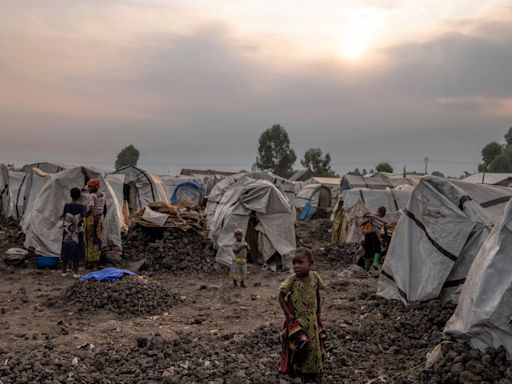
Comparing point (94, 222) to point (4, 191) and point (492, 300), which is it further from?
point (4, 191)

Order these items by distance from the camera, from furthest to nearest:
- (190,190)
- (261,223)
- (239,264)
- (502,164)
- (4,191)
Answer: (502,164), (190,190), (4,191), (261,223), (239,264)

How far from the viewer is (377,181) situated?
26.1 m

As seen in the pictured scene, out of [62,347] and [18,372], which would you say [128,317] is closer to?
[62,347]

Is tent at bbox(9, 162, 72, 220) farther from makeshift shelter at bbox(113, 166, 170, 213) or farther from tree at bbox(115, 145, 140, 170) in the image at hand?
→ tree at bbox(115, 145, 140, 170)

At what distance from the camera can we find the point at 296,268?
14.3 ft

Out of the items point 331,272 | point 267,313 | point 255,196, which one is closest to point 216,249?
point 255,196

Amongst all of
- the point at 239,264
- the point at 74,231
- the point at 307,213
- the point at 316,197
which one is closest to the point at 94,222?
the point at 74,231

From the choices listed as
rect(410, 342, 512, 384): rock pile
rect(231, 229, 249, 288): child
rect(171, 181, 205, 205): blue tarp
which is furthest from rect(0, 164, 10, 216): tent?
rect(410, 342, 512, 384): rock pile

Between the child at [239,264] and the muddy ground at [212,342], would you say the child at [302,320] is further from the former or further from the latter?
the child at [239,264]

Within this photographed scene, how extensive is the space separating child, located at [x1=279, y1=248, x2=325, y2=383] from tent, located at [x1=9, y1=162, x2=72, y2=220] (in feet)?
37.3

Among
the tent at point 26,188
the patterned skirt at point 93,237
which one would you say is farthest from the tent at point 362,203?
the tent at point 26,188

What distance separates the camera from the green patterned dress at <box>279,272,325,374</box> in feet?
14.4

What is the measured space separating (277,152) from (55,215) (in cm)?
5425

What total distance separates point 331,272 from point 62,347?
7.00m
